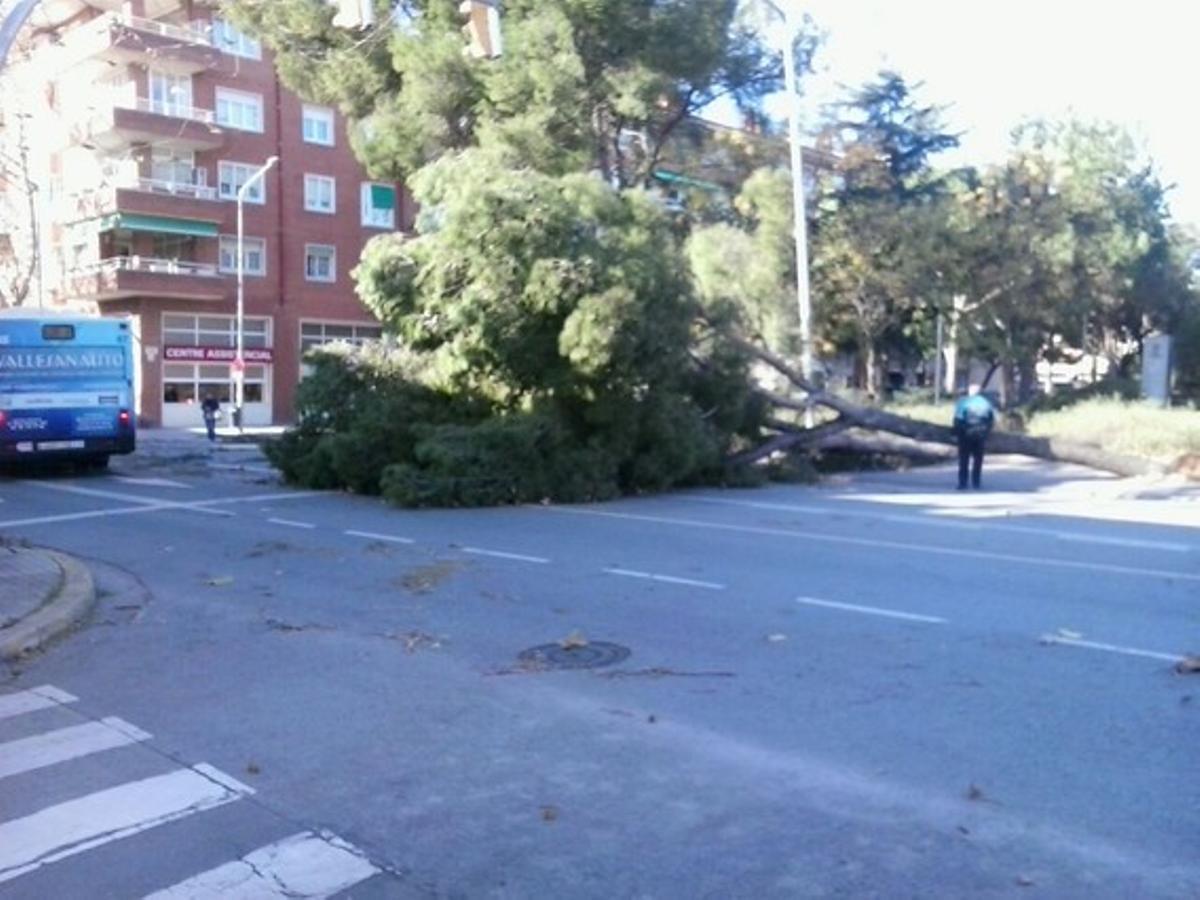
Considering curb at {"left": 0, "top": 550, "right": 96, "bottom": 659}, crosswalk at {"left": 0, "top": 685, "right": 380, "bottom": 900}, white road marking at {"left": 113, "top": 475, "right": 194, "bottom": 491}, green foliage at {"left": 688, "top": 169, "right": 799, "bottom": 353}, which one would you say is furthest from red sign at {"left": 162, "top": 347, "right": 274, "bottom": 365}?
crosswalk at {"left": 0, "top": 685, "right": 380, "bottom": 900}

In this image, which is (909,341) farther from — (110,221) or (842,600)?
(842,600)

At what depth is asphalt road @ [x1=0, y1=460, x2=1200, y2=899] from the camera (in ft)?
16.3

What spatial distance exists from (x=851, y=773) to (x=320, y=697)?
321 cm

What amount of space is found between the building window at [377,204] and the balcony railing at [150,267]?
8045 mm

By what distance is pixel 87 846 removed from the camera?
5.23 meters

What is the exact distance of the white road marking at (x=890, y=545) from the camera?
12438 millimetres

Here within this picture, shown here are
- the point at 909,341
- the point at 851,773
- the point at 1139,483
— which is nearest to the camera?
the point at 851,773

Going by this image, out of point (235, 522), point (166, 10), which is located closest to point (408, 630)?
point (235, 522)

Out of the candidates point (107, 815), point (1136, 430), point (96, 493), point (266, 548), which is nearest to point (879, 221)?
point (1136, 430)

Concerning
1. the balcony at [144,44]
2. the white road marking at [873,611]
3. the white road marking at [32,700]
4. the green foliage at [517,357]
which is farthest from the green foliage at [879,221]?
A: the white road marking at [32,700]

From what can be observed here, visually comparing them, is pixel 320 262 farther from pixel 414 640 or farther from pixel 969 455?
pixel 414 640

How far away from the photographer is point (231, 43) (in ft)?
173

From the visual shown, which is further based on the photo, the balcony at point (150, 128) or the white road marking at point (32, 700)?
the balcony at point (150, 128)

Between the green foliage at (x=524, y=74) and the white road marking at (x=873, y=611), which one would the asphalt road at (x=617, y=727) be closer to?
the white road marking at (x=873, y=611)
